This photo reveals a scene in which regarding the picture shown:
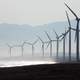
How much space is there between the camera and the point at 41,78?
95.2 ft

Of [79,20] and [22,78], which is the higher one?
[79,20]

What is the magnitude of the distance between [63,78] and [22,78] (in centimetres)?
367

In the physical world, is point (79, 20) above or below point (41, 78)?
above

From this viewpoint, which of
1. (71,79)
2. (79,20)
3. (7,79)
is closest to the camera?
(71,79)

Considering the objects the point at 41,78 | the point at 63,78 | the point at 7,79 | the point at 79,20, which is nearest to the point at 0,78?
the point at 7,79

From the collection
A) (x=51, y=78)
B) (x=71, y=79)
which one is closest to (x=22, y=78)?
(x=51, y=78)

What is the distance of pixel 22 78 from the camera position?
97.0 feet

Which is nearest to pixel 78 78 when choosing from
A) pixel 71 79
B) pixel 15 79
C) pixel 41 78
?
pixel 71 79

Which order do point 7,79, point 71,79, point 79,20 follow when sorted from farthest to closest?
point 79,20 → point 7,79 → point 71,79

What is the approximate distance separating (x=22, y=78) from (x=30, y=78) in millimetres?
818

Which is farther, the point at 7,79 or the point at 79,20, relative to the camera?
the point at 79,20

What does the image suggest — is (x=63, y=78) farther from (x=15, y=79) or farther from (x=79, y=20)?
(x=79, y=20)

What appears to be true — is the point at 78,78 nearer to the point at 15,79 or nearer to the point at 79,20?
the point at 15,79

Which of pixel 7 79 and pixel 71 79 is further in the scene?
pixel 7 79
